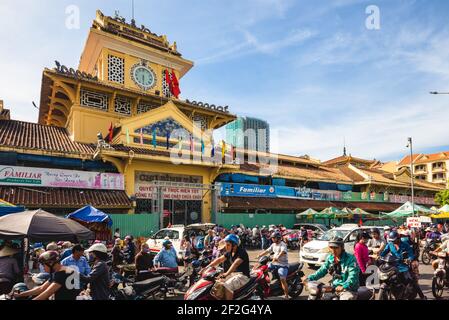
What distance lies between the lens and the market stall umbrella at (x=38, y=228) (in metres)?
7.71

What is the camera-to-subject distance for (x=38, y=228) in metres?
7.94

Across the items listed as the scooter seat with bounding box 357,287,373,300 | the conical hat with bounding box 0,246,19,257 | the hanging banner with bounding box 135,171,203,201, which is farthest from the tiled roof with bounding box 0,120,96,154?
the scooter seat with bounding box 357,287,373,300

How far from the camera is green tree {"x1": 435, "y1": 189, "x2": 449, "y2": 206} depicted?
4012 cm

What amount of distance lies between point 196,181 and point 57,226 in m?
14.3

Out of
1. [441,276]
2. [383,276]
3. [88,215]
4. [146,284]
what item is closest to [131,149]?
[88,215]

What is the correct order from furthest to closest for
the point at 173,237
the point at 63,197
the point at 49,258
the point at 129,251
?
the point at 63,197 < the point at 173,237 < the point at 129,251 < the point at 49,258

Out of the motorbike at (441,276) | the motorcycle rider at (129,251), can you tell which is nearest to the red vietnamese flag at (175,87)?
the motorcycle rider at (129,251)

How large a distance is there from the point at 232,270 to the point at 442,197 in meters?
43.9

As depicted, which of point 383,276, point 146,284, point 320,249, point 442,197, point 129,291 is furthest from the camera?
point 442,197

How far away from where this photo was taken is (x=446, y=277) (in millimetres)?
8156

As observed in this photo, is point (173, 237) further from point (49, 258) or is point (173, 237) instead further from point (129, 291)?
point (49, 258)

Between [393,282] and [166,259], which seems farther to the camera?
[166,259]

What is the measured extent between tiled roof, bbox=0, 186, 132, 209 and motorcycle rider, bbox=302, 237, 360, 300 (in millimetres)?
13605
